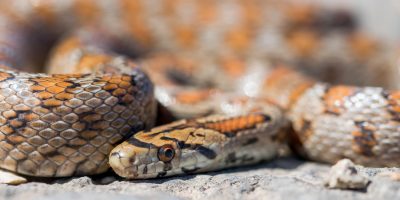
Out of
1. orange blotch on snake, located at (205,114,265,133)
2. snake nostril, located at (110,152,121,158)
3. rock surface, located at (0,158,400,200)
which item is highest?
orange blotch on snake, located at (205,114,265,133)

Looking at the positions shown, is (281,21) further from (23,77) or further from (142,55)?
(23,77)

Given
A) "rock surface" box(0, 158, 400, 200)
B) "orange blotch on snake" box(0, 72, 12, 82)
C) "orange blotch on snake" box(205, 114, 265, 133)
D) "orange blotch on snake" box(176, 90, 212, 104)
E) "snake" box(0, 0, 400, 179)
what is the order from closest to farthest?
1. "rock surface" box(0, 158, 400, 200)
2. "snake" box(0, 0, 400, 179)
3. "orange blotch on snake" box(0, 72, 12, 82)
4. "orange blotch on snake" box(205, 114, 265, 133)
5. "orange blotch on snake" box(176, 90, 212, 104)

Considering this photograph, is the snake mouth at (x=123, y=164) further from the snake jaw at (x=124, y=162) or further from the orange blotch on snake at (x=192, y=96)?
the orange blotch on snake at (x=192, y=96)

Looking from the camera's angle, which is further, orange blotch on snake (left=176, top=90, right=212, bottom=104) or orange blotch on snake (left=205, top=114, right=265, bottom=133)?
orange blotch on snake (left=176, top=90, right=212, bottom=104)

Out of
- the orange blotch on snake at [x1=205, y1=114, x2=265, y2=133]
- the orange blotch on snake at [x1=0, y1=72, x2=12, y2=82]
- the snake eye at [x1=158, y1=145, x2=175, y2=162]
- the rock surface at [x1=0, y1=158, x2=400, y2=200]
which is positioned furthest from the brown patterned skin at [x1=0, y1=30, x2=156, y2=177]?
the orange blotch on snake at [x1=205, y1=114, x2=265, y2=133]

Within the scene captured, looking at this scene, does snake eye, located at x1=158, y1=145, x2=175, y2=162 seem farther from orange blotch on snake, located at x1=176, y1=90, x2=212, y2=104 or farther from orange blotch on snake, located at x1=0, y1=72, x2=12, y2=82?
orange blotch on snake, located at x1=176, y1=90, x2=212, y2=104

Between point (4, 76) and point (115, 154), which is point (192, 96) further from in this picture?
point (4, 76)

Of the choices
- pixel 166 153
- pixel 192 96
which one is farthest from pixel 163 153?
pixel 192 96
